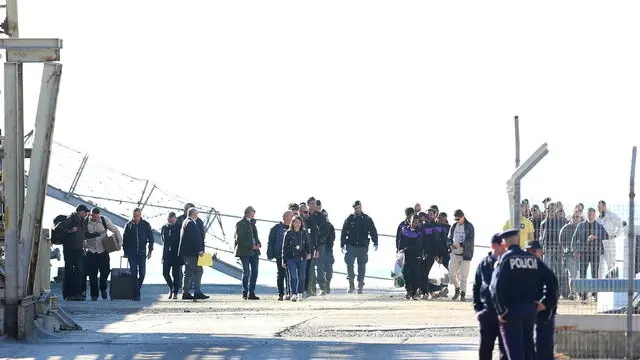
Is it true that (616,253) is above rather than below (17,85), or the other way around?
below

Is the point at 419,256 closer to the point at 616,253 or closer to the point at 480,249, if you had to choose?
the point at 480,249

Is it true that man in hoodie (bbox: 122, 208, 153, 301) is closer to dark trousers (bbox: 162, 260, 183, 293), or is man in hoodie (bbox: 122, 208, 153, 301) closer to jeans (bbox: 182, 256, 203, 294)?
dark trousers (bbox: 162, 260, 183, 293)

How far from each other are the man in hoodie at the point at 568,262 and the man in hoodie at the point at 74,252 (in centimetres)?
1383

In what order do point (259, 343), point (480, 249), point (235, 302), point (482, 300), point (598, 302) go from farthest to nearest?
point (480, 249) → point (235, 302) → point (259, 343) → point (598, 302) → point (482, 300)

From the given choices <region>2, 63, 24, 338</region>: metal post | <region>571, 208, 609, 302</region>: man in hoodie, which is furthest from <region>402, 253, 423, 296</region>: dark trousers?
<region>571, 208, 609, 302</region>: man in hoodie

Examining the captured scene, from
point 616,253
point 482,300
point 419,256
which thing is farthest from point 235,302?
point 482,300

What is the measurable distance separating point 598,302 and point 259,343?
13.0 feet

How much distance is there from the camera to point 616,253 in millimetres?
17547

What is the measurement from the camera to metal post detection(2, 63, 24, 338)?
19312mm

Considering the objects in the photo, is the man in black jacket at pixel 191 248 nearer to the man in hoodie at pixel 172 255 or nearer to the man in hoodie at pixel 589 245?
the man in hoodie at pixel 172 255

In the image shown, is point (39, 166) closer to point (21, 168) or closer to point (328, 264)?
point (21, 168)

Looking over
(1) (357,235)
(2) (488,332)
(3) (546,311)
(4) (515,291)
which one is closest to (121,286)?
(1) (357,235)

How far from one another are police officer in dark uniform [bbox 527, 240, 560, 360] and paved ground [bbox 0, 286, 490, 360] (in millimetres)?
2051

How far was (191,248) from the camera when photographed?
29.7 m
